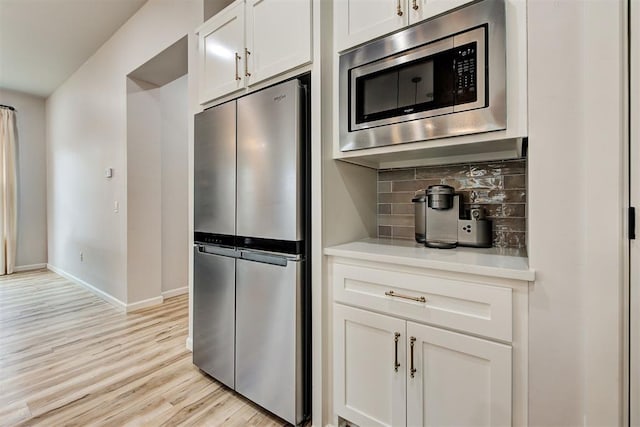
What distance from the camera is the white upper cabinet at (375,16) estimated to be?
1.16m

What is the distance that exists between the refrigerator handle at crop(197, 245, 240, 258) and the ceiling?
2464mm

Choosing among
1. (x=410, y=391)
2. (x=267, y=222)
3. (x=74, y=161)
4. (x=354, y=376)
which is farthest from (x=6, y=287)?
(x=410, y=391)

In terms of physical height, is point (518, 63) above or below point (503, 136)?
above

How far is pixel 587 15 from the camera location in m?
0.85

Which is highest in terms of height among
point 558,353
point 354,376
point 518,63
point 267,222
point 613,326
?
point 518,63

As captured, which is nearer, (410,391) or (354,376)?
(410,391)

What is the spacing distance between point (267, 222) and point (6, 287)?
4.75 metres

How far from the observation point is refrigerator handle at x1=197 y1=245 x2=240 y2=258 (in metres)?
1.68

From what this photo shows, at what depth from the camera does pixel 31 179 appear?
506 centimetres

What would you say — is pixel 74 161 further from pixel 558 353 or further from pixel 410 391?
pixel 558 353

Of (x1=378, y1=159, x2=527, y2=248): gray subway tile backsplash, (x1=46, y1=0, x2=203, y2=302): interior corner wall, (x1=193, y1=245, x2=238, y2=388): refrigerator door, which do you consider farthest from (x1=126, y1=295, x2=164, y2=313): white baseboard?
(x1=378, y1=159, x2=527, y2=248): gray subway tile backsplash

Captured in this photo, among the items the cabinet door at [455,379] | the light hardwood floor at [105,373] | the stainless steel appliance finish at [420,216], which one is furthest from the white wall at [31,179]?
the cabinet door at [455,379]

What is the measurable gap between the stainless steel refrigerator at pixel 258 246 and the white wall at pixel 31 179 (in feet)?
16.8

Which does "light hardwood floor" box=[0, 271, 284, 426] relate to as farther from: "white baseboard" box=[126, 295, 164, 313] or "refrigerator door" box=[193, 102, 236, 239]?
"refrigerator door" box=[193, 102, 236, 239]
